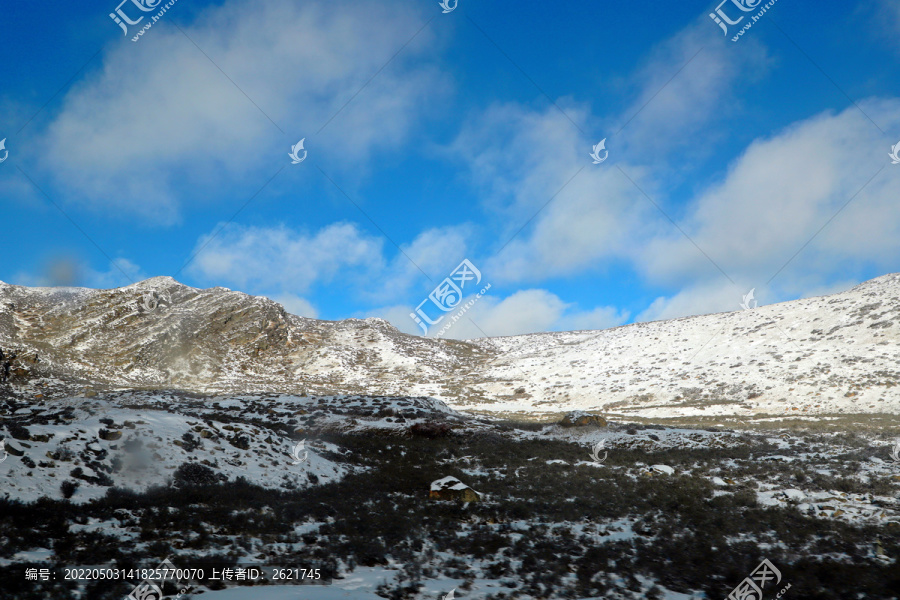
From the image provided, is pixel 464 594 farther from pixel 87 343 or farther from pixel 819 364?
pixel 87 343

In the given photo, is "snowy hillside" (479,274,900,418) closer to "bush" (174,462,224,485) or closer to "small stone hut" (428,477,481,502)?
"small stone hut" (428,477,481,502)

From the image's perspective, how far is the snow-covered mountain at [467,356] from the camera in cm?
4262

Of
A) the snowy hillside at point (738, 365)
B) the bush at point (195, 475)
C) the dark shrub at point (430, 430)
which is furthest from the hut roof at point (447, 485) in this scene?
the snowy hillside at point (738, 365)

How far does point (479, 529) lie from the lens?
12.1m

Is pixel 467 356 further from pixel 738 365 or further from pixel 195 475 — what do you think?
pixel 195 475

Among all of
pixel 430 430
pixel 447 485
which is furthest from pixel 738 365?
pixel 447 485

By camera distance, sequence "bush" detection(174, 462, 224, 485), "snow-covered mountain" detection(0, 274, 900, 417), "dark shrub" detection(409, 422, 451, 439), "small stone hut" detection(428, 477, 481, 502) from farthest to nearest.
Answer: "snow-covered mountain" detection(0, 274, 900, 417) < "dark shrub" detection(409, 422, 451, 439) < "small stone hut" detection(428, 477, 481, 502) < "bush" detection(174, 462, 224, 485)

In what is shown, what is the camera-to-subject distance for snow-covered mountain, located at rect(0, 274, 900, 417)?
42.6 m

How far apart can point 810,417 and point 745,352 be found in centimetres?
2122

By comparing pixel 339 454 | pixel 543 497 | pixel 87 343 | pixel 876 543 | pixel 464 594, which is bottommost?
pixel 464 594

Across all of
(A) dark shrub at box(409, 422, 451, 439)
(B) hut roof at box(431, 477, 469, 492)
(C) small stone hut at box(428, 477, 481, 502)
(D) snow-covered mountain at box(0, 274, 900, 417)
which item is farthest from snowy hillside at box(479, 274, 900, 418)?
(C) small stone hut at box(428, 477, 481, 502)

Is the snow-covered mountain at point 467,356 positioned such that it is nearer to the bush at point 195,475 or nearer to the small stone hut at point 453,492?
the small stone hut at point 453,492

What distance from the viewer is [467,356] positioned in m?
78.8

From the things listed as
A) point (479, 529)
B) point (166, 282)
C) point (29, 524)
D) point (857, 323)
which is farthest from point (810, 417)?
point (166, 282)
